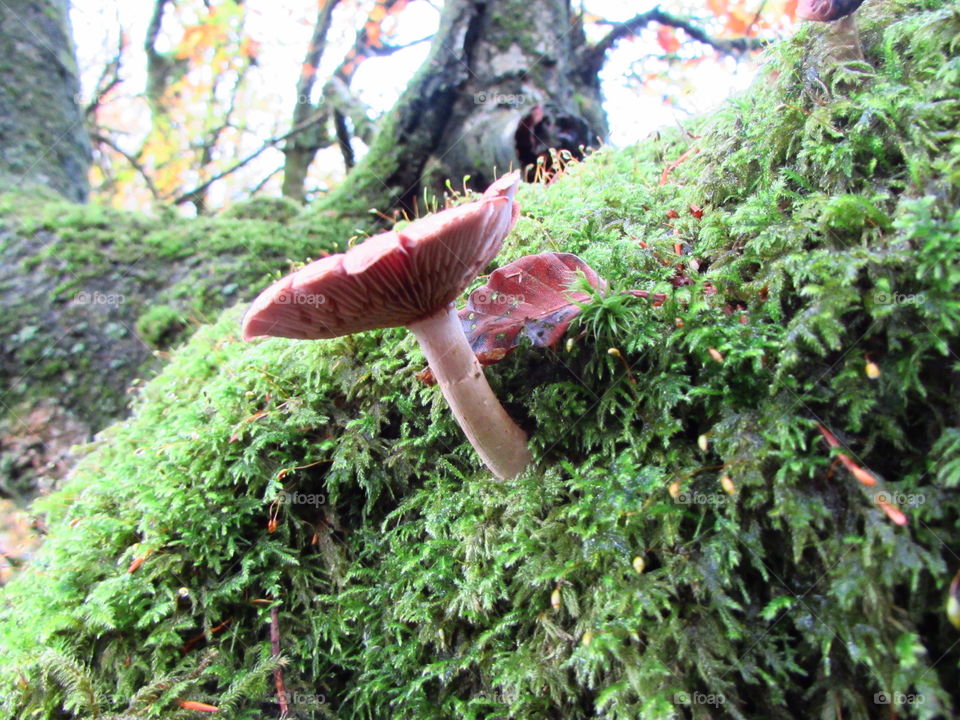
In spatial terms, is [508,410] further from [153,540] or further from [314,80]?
[314,80]

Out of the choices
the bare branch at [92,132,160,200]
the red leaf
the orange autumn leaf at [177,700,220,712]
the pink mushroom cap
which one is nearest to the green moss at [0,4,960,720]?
the orange autumn leaf at [177,700,220,712]

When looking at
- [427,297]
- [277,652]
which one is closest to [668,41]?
[427,297]

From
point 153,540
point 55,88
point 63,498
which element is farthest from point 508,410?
point 55,88

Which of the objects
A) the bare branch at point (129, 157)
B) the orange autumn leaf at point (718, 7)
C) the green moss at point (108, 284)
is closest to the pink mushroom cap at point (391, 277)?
the green moss at point (108, 284)

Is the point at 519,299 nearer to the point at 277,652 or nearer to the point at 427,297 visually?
the point at 427,297

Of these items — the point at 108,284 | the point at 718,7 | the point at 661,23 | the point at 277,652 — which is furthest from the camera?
the point at 718,7

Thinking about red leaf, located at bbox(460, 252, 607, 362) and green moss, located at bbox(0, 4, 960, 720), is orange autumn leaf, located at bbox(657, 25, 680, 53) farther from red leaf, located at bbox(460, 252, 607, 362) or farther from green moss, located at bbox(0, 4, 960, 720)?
red leaf, located at bbox(460, 252, 607, 362)

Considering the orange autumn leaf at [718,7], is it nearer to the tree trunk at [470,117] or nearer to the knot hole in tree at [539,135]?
the tree trunk at [470,117]
